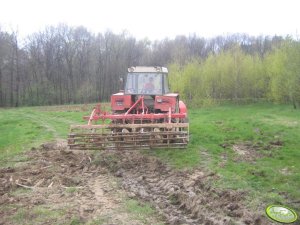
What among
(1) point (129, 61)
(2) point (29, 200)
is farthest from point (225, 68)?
(2) point (29, 200)

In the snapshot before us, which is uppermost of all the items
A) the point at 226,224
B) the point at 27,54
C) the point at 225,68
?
the point at 27,54

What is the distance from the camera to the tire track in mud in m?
5.55

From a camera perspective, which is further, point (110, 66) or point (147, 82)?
point (110, 66)

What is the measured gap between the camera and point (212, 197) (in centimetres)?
636

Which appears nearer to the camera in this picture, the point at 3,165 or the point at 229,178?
the point at 229,178

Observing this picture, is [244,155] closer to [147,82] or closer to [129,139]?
[129,139]

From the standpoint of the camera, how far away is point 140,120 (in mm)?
10844

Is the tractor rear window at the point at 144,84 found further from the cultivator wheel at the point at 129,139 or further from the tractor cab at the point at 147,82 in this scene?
the cultivator wheel at the point at 129,139

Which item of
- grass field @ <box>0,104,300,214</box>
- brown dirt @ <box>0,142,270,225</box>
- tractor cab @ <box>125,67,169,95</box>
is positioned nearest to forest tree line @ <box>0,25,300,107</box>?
grass field @ <box>0,104,300,214</box>

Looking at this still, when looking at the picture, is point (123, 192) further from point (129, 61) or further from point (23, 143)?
point (129, 61)

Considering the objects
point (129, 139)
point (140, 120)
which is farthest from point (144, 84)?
point (129, 139)

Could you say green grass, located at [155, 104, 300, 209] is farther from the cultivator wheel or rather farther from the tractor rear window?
the tractor rear window

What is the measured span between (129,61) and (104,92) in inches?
257

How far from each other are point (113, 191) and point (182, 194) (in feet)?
4.45
